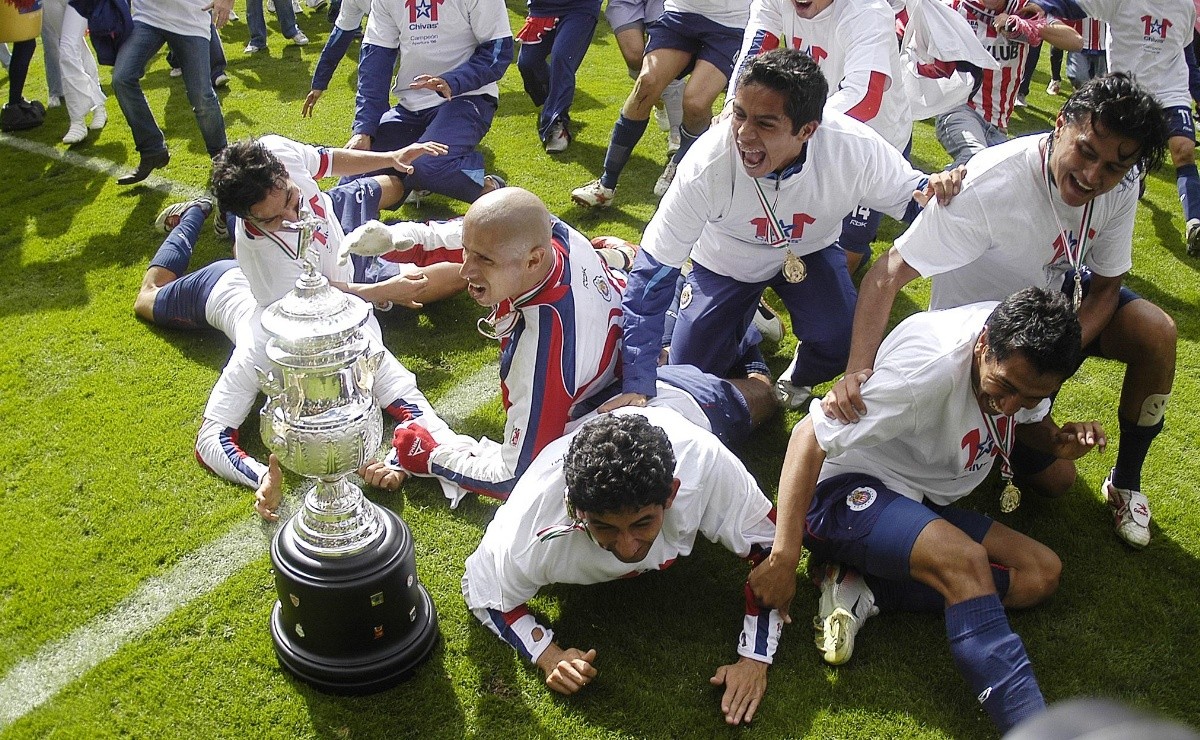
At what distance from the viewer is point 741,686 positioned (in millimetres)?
2895

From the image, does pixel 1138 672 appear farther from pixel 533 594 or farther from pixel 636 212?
pixel 636 212

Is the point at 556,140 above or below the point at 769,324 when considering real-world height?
below

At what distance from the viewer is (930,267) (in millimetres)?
3438

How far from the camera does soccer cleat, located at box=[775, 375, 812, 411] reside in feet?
13.8

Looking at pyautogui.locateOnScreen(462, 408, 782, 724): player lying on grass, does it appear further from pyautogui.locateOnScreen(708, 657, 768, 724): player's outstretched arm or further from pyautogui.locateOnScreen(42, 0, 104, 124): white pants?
pyautogui.locateOnScreen(42, 0, 104, 124): white pants

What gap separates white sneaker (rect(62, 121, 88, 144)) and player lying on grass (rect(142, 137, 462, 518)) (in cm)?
264

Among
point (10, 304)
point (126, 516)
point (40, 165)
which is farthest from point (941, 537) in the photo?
point (40, 165)

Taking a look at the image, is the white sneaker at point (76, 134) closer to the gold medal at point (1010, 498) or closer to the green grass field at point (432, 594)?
the green grass field at point (432, 594)

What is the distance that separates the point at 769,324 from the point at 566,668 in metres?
2.28

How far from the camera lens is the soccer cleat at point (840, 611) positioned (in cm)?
302

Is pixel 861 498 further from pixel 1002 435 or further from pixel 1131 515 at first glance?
pixel 1131 515

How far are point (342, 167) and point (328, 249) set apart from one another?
65cm

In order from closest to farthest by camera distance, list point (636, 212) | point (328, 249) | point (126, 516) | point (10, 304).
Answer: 1. point (126, 516)
2. point (328, 249)
3. point (10, 304)
4. point (636, 212)

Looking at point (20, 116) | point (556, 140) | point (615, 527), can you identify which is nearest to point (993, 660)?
point (615, 527)
